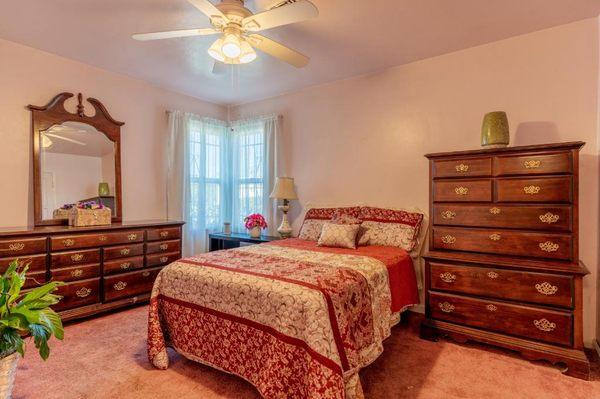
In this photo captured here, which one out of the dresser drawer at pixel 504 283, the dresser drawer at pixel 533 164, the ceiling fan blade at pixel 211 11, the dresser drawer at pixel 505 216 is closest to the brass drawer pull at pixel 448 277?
the dresser drawer at pixel 504 283

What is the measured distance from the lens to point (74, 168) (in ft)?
11.1

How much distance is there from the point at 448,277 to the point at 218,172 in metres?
3.40

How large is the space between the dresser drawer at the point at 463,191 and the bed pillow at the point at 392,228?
1.67ft

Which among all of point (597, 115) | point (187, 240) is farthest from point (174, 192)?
point (597, 115)

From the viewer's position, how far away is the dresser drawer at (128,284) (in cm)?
318

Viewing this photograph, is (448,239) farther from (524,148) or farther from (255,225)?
(255,225)

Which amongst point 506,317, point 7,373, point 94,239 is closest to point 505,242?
point 506,317

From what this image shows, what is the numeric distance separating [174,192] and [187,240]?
2.21 feet

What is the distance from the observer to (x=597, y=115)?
8.23 ft

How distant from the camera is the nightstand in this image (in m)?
3.95

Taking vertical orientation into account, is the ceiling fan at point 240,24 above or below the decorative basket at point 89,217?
above

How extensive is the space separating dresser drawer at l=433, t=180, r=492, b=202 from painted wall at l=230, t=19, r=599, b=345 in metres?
0.59

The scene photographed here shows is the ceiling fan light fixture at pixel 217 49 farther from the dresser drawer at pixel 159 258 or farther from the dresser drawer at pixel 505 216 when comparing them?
the dresser drawer at pixel 159 258

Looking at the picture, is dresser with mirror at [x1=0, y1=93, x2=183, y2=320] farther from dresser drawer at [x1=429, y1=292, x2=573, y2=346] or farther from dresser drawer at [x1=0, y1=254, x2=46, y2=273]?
dresser drawer at [x1=429, y1=292, x2=573, y2=346]
